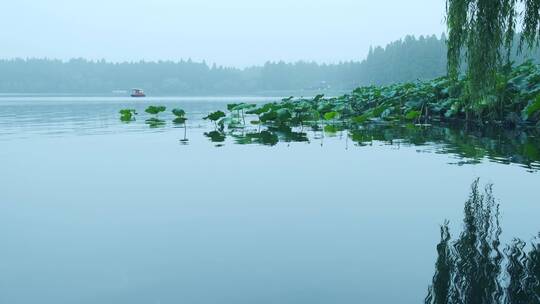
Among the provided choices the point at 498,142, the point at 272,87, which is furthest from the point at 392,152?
the point at 272,87

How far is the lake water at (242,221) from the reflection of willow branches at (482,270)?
102mm

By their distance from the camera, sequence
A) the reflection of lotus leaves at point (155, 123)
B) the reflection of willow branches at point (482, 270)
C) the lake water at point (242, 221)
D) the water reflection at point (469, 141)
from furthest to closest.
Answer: the reflection of lotus leaves at point (155, 123), the water reflection at point (469, 141), the lake water at point (242, 221), the reflection of willow branches at point (482, 270)

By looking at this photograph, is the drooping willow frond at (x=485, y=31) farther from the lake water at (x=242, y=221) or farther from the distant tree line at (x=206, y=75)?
the distant tree line at (x=206, y=75)

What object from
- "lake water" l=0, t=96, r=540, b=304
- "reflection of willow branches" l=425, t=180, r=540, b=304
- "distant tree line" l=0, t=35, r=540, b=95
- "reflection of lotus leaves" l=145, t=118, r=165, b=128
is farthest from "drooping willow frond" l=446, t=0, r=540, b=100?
"distant tree line" l=0, t=35, r=540, b=95

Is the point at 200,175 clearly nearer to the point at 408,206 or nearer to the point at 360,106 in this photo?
the point at 408,206

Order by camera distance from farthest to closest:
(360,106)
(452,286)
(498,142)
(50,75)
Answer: (50,75) → (360,106) → (498,142) → (452,286)

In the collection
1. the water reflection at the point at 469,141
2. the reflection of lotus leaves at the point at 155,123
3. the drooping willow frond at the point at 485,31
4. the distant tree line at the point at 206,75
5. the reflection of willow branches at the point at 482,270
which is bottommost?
the reflection of willow branches at the point at 482,270

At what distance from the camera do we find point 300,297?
9.81ft

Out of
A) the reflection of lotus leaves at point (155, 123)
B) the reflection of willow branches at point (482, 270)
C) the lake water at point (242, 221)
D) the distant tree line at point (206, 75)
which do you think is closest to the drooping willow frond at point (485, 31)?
the lake water at point (242, 221)

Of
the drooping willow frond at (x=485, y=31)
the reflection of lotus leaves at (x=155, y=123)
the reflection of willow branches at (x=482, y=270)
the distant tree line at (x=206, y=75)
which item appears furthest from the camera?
the distant tree line at (x=206, y=75)

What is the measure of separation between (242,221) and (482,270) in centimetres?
222

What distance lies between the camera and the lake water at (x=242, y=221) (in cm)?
318

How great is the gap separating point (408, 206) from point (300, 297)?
8.36ft

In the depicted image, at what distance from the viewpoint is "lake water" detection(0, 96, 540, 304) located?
10.4 ft
